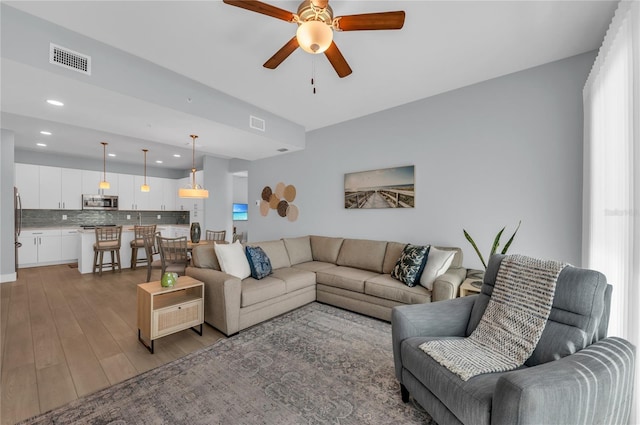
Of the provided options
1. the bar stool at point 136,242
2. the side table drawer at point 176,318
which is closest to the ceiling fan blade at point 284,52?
the side table drawer at point 176,318

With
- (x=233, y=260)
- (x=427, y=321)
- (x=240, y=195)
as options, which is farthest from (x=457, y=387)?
(x=240, y=195)

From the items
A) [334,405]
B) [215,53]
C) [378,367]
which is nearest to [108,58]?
[215,53]

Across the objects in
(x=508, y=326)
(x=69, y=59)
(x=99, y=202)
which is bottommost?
(x=508, y=326)

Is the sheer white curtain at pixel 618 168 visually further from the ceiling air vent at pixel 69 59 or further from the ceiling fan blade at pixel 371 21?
the ceiling air vent at pixel 69 59

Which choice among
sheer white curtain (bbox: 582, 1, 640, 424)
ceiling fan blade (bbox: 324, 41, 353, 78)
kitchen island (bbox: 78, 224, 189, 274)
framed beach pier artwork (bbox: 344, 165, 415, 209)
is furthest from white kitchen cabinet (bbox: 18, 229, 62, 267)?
sheer white curtain (bbox: 582, 1, 640, 424)

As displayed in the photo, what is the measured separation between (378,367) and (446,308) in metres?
0.77

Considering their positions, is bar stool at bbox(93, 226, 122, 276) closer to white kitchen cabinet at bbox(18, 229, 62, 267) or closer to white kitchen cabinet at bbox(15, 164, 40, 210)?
white kitchen cabinet at bbox(18, 229, 62, 267)

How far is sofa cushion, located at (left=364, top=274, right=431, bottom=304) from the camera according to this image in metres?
2.78

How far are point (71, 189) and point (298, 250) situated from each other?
20.2ft

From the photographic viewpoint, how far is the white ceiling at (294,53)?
2.03m

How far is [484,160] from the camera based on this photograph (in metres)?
3.15

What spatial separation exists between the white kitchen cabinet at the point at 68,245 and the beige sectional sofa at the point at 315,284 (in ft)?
17.2

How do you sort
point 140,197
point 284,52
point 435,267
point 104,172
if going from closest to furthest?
point 284,52 < point 435,267 < point 104,172 < point 140,197

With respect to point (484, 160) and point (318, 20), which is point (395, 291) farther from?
point (318, 20)
